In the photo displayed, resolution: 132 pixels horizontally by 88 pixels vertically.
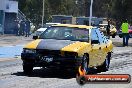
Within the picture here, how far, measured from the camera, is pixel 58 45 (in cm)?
1230

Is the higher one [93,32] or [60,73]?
[93,32]

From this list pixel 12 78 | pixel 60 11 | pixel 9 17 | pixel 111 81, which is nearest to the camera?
pixel 111 81

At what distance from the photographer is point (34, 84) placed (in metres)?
10.6

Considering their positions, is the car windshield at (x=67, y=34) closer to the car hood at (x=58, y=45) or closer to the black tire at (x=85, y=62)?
the car hood at (x=58, y=45)

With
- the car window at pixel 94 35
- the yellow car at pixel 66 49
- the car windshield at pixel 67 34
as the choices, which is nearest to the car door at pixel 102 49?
the yellow car at pixel 66 49

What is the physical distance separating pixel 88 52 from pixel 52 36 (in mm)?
1284

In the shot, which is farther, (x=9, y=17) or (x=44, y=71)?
(x=9, y=17)

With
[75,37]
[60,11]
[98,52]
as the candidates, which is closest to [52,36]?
[75,37]

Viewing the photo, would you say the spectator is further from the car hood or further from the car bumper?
the car bumper

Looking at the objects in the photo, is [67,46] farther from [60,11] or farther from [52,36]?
[60,11]

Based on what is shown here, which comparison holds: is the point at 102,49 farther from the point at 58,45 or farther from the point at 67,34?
the point at 58,45

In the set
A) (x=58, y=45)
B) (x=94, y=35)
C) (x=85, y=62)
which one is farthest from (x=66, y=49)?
(x=94, y=35)

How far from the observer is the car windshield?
13.2m

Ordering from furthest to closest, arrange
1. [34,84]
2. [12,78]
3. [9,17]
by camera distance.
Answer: [9,17], [12,78], [34,84]
